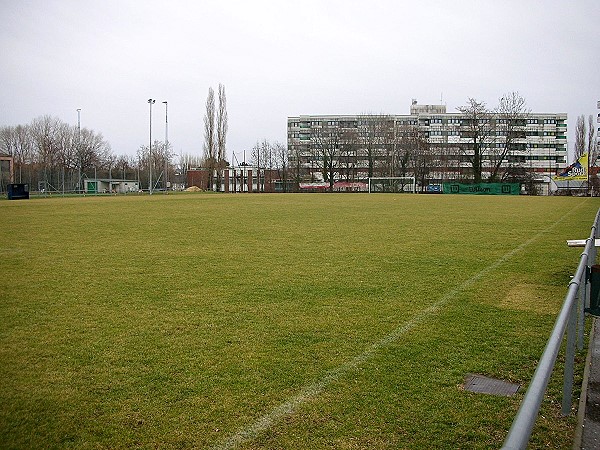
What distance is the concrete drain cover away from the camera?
4523 mm

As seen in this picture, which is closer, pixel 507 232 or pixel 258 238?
pixel 258 238

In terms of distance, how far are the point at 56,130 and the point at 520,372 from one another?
9047cm

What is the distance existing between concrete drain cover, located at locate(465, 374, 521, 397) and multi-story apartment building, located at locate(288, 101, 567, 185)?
76.5 metres

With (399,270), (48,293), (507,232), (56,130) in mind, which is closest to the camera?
(48,293)

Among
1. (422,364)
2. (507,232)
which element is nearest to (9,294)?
(422,364)

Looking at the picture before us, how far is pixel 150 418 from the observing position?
13.2 feet

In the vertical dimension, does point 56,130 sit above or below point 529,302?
above

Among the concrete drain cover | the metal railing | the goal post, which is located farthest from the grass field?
the goal post

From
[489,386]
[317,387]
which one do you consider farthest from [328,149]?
[317,387]

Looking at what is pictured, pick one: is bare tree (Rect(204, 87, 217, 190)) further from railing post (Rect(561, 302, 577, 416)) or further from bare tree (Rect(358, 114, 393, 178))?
railing post (Rect(561, 302, 577, 416))

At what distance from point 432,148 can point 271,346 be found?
91788 mm

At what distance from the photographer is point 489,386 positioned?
4656 millimetres

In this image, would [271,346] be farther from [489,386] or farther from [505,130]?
[505,130]

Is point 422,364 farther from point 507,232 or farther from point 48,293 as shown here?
point 507,232
